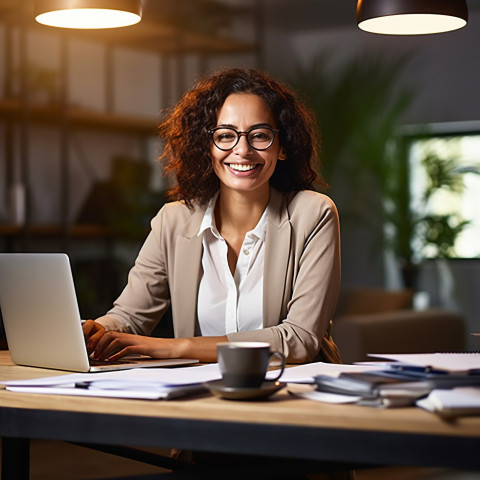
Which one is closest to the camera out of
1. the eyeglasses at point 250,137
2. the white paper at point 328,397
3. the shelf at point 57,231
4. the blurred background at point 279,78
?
the white paper at point 328,397

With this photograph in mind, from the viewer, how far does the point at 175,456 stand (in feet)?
6.59

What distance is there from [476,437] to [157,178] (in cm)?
484

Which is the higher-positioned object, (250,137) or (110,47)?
(110,47)

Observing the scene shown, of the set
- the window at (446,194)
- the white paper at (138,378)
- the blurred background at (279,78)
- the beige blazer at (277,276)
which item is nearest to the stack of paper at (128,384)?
the white paper at (138,378)

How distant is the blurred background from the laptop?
9.16ft

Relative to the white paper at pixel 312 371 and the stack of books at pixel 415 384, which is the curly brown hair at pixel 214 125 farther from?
the stack of books at pixel 415 384

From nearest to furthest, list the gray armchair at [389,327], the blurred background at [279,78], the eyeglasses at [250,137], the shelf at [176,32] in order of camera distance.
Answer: the eyeglasses at [250,137]
the gray armchair at [389,327]
the blurred background at [279,78]
the shelf at [176,32]

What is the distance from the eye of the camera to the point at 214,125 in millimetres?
2246

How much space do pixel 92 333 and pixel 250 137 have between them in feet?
2.18

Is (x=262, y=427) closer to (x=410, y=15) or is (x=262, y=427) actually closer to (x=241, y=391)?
(x=241, y=391)

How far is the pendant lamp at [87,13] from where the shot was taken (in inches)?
75.6

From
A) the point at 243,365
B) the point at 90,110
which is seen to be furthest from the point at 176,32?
the point at 243,365

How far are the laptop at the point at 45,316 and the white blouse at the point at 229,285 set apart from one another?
14.1 inches

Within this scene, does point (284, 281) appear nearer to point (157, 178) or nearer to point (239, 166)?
point (239, 166)
